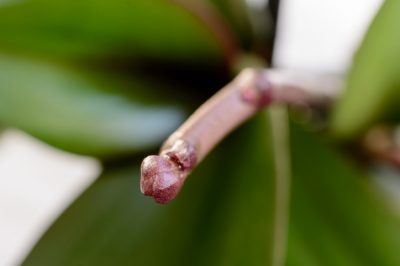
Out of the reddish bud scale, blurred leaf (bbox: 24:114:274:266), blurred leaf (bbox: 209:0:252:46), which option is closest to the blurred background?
blurred leaf (bbox: 209:0:252:46)

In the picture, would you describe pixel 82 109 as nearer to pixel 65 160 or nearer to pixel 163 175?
pixel 163 175

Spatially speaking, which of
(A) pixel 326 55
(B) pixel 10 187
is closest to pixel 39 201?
(B) pixel 10 187

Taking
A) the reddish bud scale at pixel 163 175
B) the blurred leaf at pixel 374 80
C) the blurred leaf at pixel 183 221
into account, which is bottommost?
the reddish bud scale at pixel 163 175

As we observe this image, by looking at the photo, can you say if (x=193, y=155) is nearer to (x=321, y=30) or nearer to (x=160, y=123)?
(x=160, y=123)

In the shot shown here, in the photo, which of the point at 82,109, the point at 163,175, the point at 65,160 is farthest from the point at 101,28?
the point at 65,160

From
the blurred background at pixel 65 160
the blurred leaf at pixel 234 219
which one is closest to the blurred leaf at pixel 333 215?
the blurred leaf at pixel 234 219

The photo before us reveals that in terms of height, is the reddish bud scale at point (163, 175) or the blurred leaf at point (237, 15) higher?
the blurred leaf at point (237, 15)

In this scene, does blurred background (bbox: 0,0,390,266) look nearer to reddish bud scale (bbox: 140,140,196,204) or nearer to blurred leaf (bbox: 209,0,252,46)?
blurred leaf (bbox: 209,0,252,46)

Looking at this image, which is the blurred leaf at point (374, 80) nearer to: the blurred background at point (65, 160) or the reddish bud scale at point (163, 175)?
the reddish bud scale at point (163, 175)

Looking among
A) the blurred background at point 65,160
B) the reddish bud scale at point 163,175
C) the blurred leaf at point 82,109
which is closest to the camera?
the reddish bud scale at point 163,175
